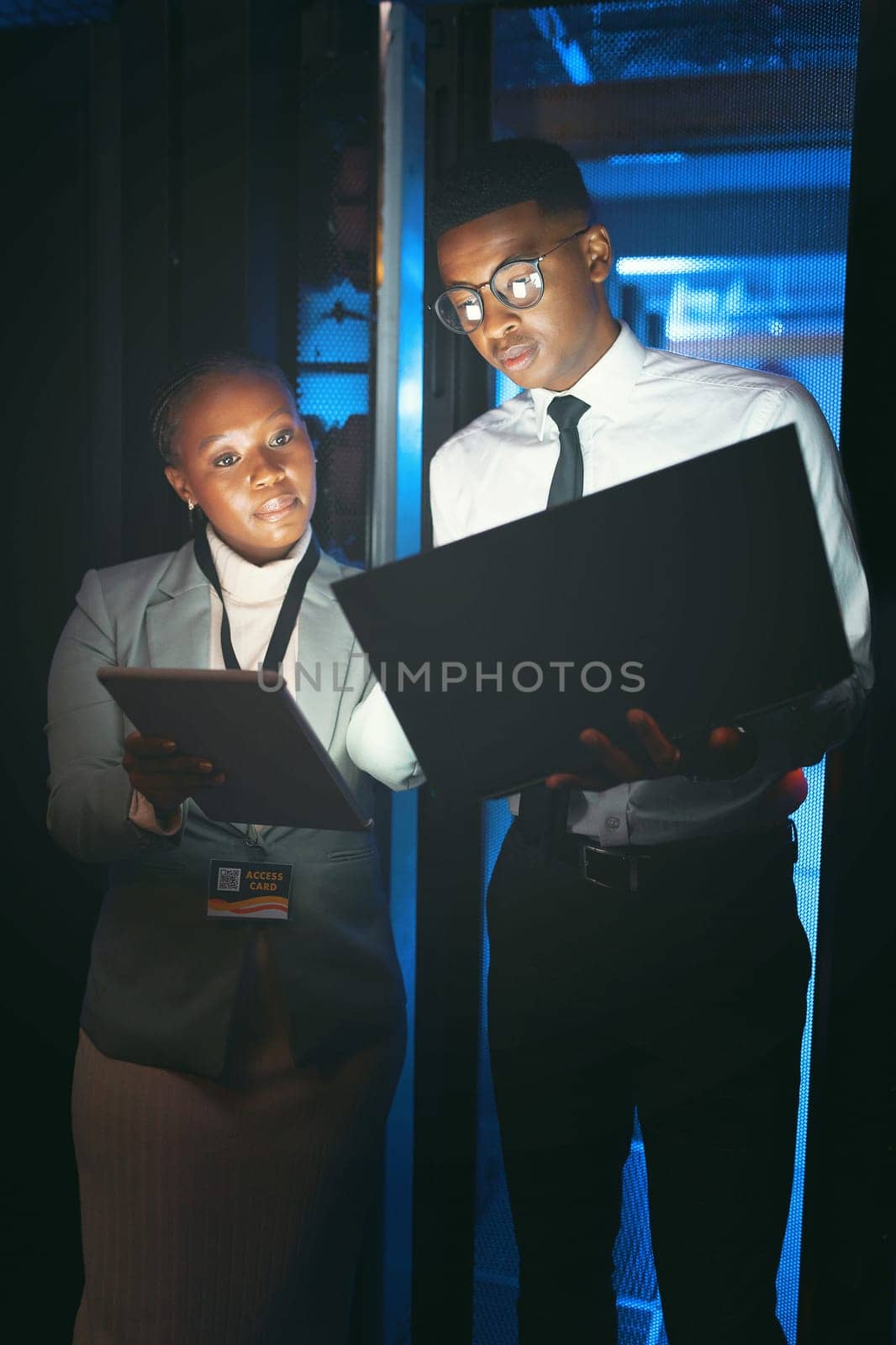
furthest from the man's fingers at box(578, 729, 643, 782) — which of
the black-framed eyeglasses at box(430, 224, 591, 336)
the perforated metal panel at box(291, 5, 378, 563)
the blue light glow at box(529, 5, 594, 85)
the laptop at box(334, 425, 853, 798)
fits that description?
the blue light glow at box(529, 5, 594, 85)

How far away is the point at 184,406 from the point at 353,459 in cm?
35

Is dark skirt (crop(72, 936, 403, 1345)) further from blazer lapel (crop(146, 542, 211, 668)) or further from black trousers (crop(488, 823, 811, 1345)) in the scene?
blazer lapel (crop(146, 542, 211, 668))

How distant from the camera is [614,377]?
1.76 metres

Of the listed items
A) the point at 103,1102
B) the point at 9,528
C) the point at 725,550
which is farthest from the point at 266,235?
the point at 103,1102

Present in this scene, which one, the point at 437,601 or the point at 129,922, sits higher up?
the point at 437,601

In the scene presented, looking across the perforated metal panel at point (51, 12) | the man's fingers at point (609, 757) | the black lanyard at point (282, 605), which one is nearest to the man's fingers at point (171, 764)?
the black lanyard at point (282, 605)

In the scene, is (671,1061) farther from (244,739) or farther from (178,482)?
(178,482)

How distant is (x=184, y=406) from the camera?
184 centimetres

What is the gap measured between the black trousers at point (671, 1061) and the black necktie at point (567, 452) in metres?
0.53

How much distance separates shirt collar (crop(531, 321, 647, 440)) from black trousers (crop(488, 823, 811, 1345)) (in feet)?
2.24

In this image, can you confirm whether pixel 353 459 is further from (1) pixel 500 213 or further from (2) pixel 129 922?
(2) pixel 129 922

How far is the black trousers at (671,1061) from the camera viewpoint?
1.71 metres

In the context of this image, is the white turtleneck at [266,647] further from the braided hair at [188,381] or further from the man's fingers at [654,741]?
the man's fingers at [654,741]

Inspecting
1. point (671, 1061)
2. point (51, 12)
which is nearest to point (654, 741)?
point (671, 1061)
